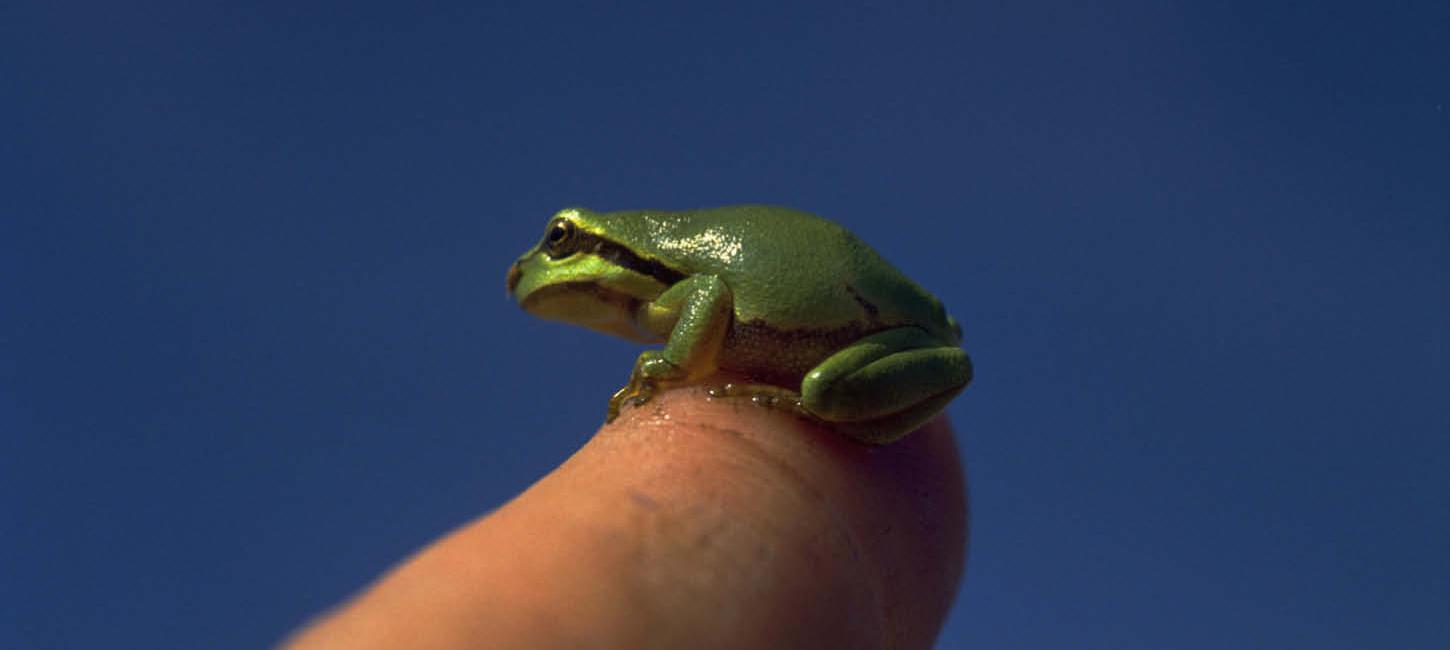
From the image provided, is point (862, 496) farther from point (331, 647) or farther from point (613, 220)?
point (331, 647)

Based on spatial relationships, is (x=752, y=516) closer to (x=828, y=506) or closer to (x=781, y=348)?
(x=828, y=506)

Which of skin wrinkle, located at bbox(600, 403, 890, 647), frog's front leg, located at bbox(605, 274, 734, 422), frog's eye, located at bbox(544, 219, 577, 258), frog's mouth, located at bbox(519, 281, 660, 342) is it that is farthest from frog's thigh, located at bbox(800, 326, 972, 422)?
frog's eye, located at bbox(544, 219, 577, 258)

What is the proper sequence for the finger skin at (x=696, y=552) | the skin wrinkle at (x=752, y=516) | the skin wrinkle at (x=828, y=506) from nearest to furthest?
the finger skin at (x=696, y=552) → the skin wrinkle at (x=752, y=516) → the skin wrinkle at (x=828, y=506)

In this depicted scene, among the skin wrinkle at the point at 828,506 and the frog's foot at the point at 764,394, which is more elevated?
the frog's foot at the point at 764,394

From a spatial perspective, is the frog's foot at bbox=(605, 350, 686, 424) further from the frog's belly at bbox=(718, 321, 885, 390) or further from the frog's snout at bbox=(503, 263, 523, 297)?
the frog's snout at bbox=(503, 263, 523, 297)

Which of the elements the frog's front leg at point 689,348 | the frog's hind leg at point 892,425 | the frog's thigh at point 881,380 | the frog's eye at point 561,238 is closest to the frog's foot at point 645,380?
the frog's front leg at point 689,348

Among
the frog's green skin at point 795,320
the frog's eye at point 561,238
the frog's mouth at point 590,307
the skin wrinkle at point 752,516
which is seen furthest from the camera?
the frog's eye at point 561,238

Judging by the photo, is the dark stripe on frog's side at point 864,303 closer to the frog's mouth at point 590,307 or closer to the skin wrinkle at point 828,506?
the skin wrinkle at point 828,506
